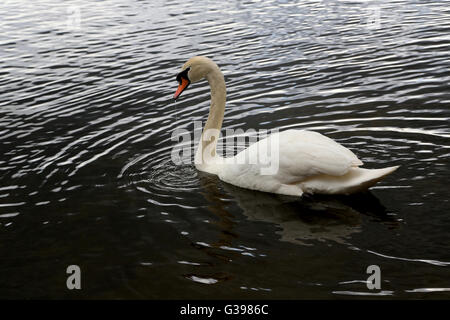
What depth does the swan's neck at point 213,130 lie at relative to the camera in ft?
29.8

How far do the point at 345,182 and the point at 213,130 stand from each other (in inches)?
102

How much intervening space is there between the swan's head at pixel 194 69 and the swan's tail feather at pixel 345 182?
2.47 metres

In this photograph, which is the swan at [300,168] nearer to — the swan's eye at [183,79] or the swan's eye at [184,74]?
the swan's eye at [183,79]

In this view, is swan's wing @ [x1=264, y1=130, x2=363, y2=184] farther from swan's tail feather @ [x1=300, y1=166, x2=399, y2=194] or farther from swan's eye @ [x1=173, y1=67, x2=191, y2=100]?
swan's eye @ [x1=173, y1=67, x2=191, y2=100]

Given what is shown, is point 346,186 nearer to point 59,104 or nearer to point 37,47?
point 59,104

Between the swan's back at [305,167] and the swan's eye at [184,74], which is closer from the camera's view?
the swan's back at [305,167]

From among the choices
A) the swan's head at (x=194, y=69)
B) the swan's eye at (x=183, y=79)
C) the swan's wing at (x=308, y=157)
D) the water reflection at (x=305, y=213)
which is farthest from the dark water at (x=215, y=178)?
the swan's head at (x=194, y=69)

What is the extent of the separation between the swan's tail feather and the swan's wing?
108 millimetres

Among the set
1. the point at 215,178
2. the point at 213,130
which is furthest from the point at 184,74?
the point at 215,178

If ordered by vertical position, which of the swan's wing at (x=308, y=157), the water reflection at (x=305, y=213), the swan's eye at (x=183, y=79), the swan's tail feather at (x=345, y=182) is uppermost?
the swan's eye at (x=183, y=79)

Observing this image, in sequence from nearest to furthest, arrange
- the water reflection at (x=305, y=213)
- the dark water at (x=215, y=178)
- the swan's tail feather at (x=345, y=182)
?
the dark water at (x=215, y=178), the water reflection at (x=305, y=213), the swan's tail feather at (x=345, y=182)

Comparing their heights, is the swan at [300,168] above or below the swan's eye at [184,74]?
below

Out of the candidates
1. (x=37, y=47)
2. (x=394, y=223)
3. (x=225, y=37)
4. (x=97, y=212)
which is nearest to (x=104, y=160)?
(x=97, y=212)
